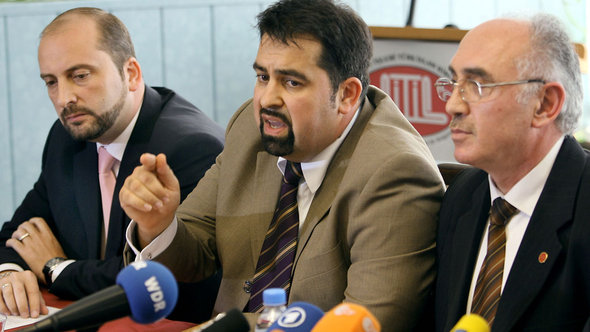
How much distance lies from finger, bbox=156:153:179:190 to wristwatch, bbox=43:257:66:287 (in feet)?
1.70

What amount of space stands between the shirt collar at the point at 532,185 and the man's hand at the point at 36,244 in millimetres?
1311

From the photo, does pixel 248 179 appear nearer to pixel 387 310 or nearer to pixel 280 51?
pixel 280 51

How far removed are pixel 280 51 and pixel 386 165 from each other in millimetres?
388

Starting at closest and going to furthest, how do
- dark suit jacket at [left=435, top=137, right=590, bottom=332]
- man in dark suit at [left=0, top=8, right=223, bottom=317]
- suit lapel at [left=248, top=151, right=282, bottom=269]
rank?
1. dark suit jacket at [left=435, top=137, right=590, bottom=332]
2. suit lapel at [left=248, top=151, right=282, bottom=269]
3. man in dark suit at [left=0, top=8, right=223, bottom=317]

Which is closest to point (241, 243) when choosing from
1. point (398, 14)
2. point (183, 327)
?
point (183, 327)

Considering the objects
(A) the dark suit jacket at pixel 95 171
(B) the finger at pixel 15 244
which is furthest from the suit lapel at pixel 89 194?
(B) the finger at pixel 15 244

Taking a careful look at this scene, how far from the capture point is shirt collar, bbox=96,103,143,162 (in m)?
2.44

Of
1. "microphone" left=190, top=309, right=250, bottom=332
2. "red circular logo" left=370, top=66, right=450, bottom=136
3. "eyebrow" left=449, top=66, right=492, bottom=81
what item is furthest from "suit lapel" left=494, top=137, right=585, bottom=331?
"red circular logo" left=370, top=66, right=450, bottom=136

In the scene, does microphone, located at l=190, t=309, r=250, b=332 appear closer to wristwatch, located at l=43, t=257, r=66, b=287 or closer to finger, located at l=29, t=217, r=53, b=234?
wristwatch, located at l=43, t=257, r=66, b=287

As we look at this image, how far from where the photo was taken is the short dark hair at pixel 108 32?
95.1 inches

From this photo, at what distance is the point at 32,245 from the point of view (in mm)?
2189

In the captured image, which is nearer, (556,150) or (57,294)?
(556,150)

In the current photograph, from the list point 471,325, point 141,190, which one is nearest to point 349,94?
point 141,190

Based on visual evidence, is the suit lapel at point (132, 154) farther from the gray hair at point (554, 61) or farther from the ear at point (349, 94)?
the gray hair at point (554, 61)
